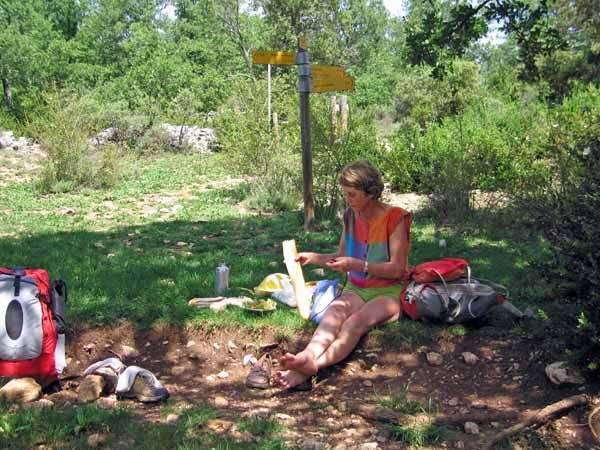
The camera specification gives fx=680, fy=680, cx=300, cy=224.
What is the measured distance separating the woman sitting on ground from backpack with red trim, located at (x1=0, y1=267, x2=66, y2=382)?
1358mm

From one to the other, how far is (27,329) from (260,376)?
1.37 meters

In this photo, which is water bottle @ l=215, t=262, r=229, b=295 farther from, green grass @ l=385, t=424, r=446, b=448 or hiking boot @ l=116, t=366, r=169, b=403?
green grass @ l=385, t=424, r=446, b=448

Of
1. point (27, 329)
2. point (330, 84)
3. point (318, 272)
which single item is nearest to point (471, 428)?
point (27, 329)

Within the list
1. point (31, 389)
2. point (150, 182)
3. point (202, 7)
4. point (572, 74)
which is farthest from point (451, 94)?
point (202, 7)

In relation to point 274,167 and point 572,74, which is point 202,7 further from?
point 274,167

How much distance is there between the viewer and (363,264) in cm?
419

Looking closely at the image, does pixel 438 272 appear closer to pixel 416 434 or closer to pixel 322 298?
pixel 322 298

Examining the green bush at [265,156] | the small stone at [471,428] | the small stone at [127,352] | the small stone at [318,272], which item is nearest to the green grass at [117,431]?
the small stone at [471,428]

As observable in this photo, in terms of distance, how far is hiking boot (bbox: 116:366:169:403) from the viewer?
12.3 ft

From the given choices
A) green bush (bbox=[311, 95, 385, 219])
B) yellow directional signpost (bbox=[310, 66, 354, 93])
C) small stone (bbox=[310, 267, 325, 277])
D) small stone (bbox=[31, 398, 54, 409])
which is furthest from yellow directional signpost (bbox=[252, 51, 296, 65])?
small stone (bbox=[31, 398, 54, 409])

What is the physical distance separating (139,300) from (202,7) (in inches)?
1618

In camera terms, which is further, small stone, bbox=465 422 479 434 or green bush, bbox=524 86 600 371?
green bush, bbox=524 86 600 371

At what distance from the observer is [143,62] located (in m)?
31.9

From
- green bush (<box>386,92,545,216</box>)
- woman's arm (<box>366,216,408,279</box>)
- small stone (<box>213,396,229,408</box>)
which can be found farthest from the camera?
green bush (<box>386,92,545,216</box>)
